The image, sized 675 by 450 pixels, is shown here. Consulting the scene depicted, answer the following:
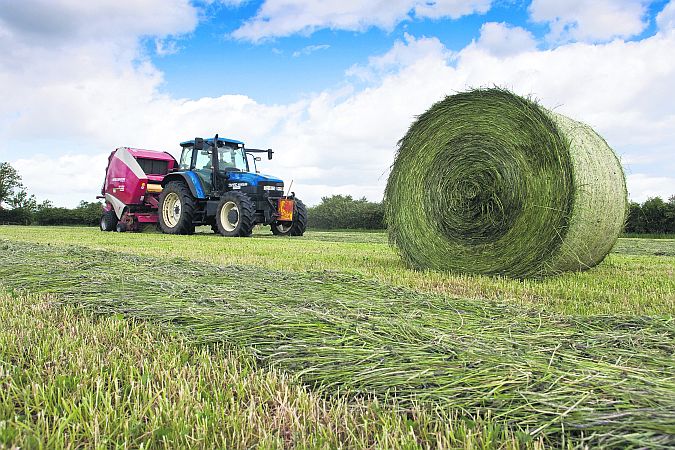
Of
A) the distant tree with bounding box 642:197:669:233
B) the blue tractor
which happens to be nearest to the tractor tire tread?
the blue tractor

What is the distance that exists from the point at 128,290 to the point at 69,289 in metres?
0.46

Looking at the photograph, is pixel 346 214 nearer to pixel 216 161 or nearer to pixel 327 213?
pixel 327 213

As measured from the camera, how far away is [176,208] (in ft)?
49.2

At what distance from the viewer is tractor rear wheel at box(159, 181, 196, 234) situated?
14.2 metres

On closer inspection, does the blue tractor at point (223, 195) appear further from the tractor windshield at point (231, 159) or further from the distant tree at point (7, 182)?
the distant tree at point (7, 182)

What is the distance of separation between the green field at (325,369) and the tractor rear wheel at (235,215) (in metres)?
8.71

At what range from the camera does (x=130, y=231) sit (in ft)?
56.2

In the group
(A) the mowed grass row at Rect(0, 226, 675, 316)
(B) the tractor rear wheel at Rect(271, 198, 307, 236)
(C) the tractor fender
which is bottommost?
(A) the mowed grass row at Rect(0, 226, 675, 316)

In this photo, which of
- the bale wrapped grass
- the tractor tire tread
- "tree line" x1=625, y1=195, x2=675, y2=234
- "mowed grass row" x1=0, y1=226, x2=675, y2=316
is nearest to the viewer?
"mowed grass row" x1=0, y1=226, x2=675, y2=316

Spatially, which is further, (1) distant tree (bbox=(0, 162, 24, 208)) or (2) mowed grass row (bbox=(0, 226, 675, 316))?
(1) distant tree (bbox=(0, 162, 24, 208))

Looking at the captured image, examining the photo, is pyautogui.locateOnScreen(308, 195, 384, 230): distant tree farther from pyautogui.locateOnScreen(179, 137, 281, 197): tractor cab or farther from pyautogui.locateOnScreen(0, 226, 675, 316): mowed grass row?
pyautogui.locateOnScreen(0, 226, 675, 316): mowed grass row

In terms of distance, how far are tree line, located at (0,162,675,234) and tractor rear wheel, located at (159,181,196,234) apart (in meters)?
7.65

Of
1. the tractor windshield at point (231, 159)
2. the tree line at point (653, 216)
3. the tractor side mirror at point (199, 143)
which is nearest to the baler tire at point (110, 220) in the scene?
the tractor windshield at point (231, 159)

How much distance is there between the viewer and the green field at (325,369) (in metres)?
1.74
